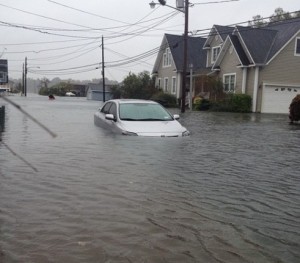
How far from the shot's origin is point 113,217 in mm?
4852

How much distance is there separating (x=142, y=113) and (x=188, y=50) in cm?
3360

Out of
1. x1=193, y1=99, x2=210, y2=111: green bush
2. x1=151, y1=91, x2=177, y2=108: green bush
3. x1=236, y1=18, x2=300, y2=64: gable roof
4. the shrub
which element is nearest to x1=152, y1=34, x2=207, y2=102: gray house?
x1=151, y1=91, x2=177, y2=108: green bush

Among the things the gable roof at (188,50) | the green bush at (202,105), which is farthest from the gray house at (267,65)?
the gable roof at (188,50)

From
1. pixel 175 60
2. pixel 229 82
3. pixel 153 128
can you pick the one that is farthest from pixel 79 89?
pixel 153 128

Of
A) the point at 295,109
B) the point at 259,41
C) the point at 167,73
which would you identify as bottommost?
the point at 295,109

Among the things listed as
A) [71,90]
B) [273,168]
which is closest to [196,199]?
[273,168]

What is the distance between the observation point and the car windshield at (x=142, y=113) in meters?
12.7

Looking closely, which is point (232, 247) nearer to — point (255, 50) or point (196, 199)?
point (196, 199)

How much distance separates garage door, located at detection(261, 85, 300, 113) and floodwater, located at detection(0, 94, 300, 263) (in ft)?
77.9

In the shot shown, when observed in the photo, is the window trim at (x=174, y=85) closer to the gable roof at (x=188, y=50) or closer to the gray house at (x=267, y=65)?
the gable roof at (x=188, y=50)

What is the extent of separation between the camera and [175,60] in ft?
145

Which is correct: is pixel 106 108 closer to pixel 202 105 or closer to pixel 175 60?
pixel 202 105

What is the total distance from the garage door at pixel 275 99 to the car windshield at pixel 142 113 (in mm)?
21183

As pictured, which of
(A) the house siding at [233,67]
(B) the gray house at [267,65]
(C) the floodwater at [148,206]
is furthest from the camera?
(A) the house siding at [233,67]
